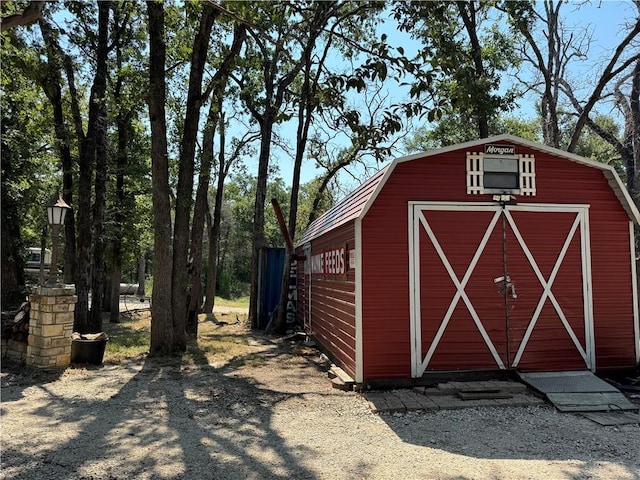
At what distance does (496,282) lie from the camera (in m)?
6.46

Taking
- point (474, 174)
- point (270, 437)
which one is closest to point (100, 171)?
point (474, 174)

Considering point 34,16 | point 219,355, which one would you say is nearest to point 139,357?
point 219,355

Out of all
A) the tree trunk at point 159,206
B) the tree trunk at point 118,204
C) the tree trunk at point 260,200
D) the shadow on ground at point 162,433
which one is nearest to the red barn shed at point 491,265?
the shadow on ground at point 162,433

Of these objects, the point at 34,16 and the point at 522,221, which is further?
the point at 522,221

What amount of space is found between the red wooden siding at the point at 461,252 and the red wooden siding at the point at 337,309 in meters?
0.38

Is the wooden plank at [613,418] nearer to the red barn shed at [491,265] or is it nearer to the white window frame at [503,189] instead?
the red barn shed at [491,265]

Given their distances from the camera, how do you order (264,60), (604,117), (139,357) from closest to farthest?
1. (139,357)
2. (264,60)
3. (604,117)

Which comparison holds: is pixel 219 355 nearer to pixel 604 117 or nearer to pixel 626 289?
pixel 626 289

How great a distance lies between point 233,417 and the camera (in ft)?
17.2

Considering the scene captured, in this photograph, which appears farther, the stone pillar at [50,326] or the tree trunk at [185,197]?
the tree trunk at [185,197]

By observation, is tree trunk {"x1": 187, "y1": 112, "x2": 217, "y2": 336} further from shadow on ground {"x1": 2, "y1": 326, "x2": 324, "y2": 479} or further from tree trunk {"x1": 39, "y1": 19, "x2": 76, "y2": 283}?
shadow on ground {"x1": 2, "y1": 326, "x2": 324, "y2": 479}

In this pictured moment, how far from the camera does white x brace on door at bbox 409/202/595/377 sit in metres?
6.34

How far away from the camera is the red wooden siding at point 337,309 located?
6.67 meters

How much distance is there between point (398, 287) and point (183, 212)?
505 centimetres
